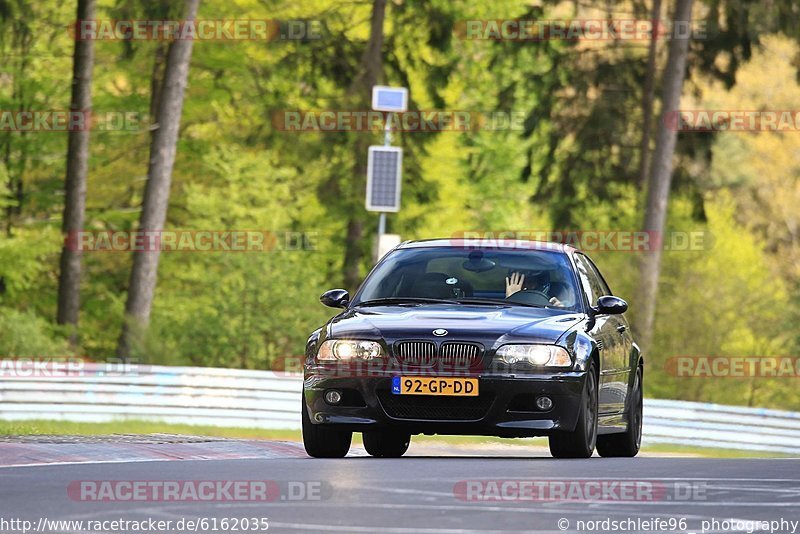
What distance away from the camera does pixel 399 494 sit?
1145cm

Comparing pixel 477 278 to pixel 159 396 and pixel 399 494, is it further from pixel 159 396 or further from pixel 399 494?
pixel 159 396

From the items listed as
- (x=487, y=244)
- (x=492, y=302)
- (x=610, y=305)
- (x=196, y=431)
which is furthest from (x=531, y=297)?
(x=196, y=431)

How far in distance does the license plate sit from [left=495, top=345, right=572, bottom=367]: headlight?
278 millimetres

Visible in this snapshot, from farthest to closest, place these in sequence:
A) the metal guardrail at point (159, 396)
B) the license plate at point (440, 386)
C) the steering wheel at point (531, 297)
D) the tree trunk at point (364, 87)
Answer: the tree trunk at point (364, 87), the metal guardrail at point (159, 396), the steering wheel at point (531, 297), the license plate at point (440, 386)

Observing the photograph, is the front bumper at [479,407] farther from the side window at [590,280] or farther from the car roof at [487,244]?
the car roof at [487,244]

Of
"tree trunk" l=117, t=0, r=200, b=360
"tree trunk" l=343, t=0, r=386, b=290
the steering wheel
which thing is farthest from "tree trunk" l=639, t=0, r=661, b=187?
the steering wheel

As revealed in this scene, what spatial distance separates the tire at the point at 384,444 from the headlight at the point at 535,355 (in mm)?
2084

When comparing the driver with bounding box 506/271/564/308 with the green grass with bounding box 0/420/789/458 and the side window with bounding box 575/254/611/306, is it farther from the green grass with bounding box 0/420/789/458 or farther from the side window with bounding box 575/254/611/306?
the green grass with bounding box 0/420/789/458

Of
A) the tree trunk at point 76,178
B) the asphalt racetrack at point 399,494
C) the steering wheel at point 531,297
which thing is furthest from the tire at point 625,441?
the tree trunk at point 76,178

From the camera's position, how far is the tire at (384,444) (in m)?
16.2

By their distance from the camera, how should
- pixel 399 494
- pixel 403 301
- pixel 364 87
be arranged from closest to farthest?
pixel 399 494 < pixel 403 301 < pixel 364 87

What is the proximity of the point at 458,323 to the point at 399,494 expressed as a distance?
3.08m

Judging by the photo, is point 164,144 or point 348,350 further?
point 164,144

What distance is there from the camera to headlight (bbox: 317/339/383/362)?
1423cm
